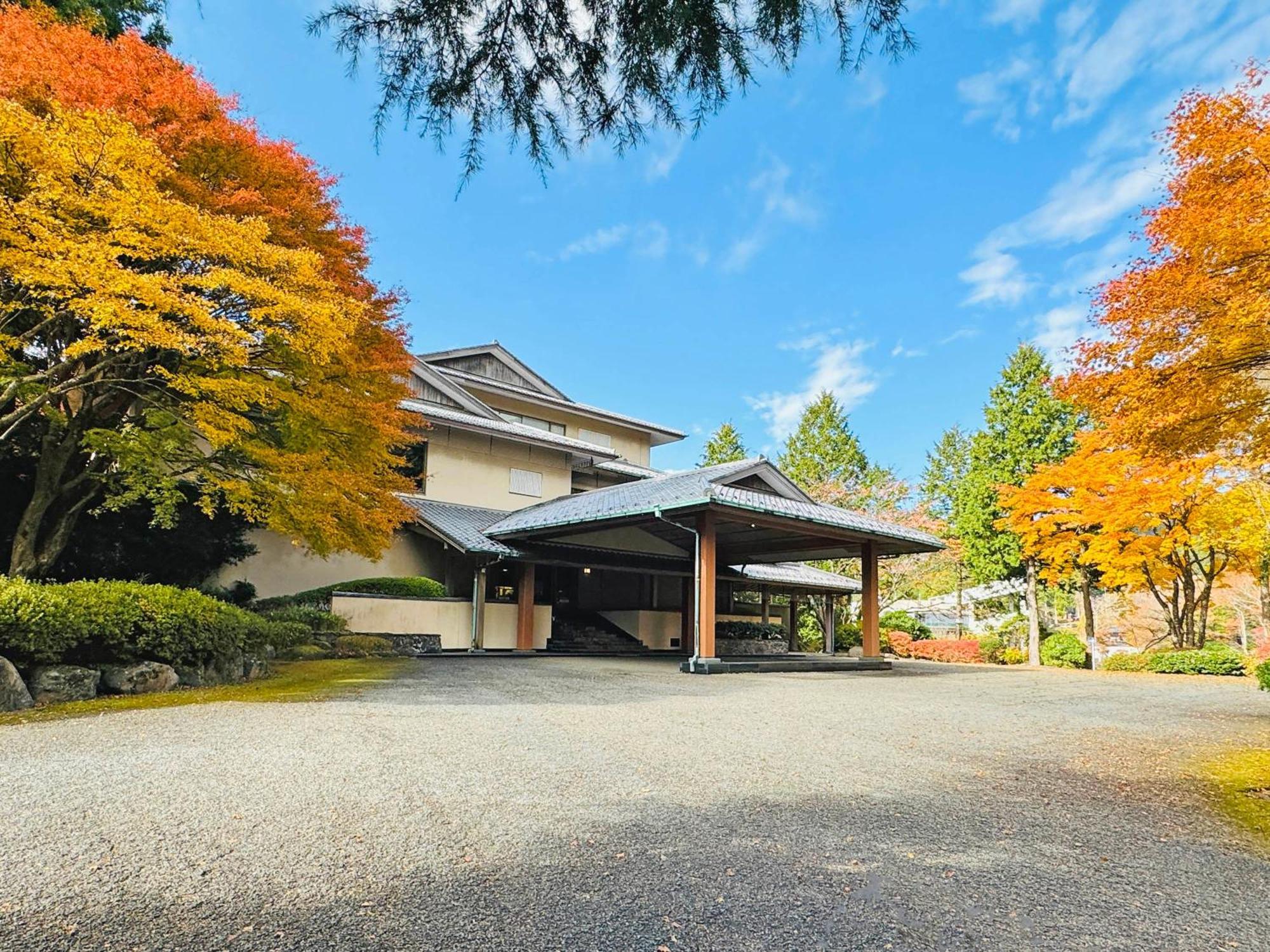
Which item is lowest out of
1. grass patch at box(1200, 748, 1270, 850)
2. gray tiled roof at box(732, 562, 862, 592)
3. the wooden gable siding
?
grass patch at box(1200, 748, 1270, 850)

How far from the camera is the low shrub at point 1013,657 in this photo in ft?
68.7

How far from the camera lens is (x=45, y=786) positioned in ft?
12.4

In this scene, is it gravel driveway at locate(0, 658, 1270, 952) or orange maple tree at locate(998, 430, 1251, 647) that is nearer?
gravel driveway at locate(0, 658, 1270, 952)

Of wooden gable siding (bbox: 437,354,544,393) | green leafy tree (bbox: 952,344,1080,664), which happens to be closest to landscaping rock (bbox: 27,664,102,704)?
wooden gable siding (bbox: 437,354,544,393)

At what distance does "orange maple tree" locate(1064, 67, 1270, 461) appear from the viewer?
6.30m

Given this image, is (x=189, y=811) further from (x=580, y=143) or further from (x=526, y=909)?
(x=580, y=143)

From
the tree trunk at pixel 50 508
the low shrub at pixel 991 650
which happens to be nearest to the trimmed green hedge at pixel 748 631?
the low shrub at pixel 991 650

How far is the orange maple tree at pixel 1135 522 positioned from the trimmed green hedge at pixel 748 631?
7.31m

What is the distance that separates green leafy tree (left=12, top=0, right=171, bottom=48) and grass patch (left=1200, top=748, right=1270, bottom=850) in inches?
546

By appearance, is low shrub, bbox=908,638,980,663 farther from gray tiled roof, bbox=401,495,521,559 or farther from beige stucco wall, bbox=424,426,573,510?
gray tiled roof, bbox=401,495,521,559

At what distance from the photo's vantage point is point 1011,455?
2131cm

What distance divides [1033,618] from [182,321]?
21683 mm

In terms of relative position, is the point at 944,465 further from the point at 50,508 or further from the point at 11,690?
the point at 11,690

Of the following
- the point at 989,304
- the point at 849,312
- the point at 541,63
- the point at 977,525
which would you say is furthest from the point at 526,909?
the point at 849,312
